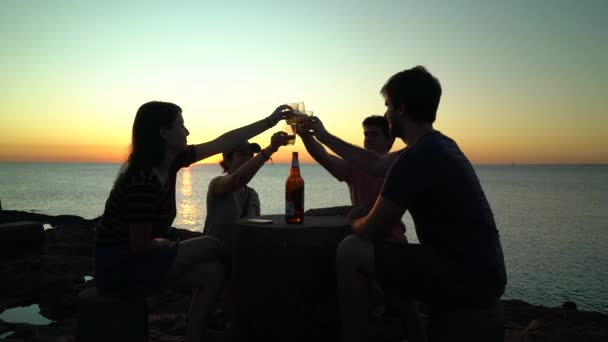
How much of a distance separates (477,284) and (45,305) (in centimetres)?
677

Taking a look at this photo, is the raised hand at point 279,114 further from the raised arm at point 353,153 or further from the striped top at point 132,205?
the striped top at point 132,205

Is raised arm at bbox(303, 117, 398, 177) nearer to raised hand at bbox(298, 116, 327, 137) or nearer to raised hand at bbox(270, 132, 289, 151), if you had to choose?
raised hand at bbox(298, 116, 327, 137)

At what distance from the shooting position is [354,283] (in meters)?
3.21

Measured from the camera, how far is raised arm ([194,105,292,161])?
13.9ft

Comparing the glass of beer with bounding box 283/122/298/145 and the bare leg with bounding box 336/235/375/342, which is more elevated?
the glass of beer with bounding box 283/122/298/145

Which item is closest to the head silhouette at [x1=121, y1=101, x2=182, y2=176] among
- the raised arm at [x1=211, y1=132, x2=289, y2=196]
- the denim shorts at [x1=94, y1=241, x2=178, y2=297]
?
the denim shorts at [x1=94, y1=241, x2=178, y2=297]

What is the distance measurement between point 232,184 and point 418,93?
78.4 inches

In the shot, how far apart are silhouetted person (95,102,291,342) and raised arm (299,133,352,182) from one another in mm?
1364

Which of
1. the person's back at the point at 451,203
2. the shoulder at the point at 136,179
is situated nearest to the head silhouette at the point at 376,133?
the person's back at the point at 451,203

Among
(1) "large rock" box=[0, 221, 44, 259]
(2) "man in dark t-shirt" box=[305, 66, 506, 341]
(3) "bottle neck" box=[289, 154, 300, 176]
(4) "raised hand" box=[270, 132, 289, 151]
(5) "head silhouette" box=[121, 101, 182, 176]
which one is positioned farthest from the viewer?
(1) "large rock" box=[0, 221, 44, 259]

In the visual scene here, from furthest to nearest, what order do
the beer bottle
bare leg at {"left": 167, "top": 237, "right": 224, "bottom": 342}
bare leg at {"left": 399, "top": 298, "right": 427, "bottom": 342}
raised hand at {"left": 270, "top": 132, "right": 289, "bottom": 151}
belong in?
raised hand at {"left": 270, "top": 132, "right": 289, "bottom": 151}
bare leg at {"left": 399, "top": 298, "right": 427, "bottom": 342}
the beer bottle
bare leg at {"left": 167, "top": 237, "right": 224, "bottom": 342}

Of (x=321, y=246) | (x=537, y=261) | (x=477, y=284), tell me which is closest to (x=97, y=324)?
(x=321, y=246)

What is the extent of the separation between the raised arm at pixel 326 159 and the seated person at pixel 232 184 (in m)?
0.28

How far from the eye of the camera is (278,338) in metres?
3.52
